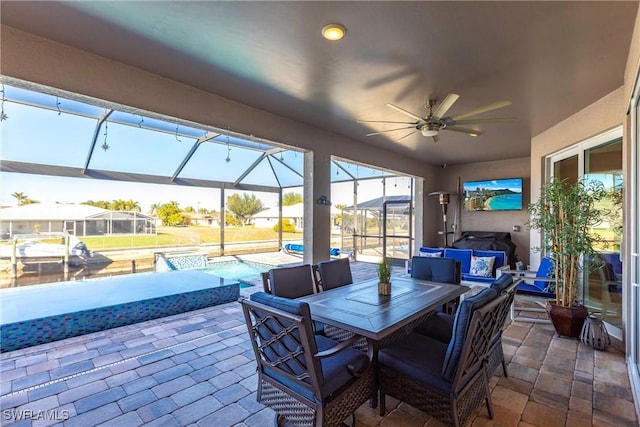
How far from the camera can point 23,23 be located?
2.32 m

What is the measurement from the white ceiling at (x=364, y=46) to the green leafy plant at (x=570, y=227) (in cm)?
119

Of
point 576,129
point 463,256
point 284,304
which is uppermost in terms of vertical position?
point 576,129

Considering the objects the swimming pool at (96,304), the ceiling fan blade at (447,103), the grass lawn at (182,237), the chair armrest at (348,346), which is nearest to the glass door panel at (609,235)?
the ceiling fan blade at (447,103)

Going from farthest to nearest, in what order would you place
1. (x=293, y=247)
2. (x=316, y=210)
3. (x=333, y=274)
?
(x=293, y=247)
(x=316, y=210)
(x=333, y=274)

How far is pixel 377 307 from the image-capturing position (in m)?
2.31

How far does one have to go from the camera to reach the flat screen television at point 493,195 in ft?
23.6

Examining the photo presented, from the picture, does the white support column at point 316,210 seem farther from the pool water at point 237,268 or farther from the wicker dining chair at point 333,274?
the pool water at point 237,268

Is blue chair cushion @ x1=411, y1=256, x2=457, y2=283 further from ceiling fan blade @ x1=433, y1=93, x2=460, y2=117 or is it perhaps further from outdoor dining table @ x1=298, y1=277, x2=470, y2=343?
ceiling fan blade @ x1=433, y1=93, x2=460, y2=117

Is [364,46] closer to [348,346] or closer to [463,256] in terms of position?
[348,346]

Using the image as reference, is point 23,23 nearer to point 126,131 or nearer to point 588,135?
point 126,131

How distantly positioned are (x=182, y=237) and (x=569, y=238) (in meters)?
8.43

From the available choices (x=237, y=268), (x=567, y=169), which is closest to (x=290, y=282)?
(x=567, y=169)

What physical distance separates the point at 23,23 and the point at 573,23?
4233mm

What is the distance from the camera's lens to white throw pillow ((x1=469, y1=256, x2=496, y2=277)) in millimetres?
5164
